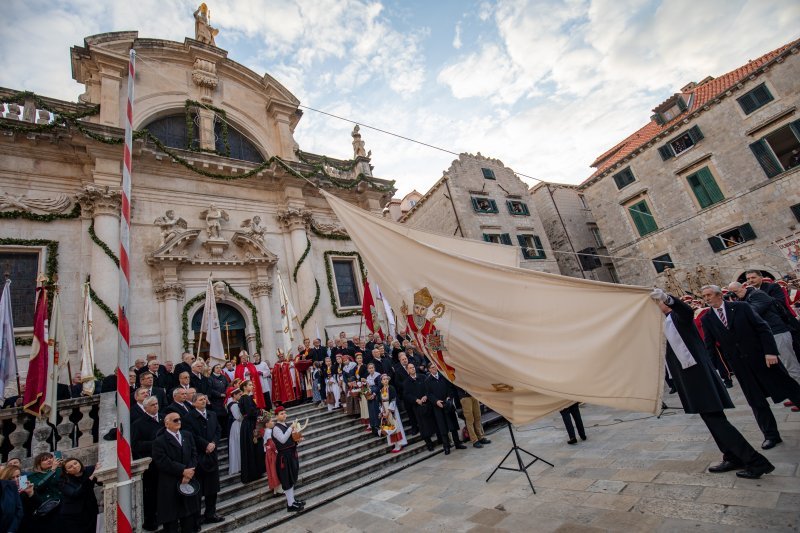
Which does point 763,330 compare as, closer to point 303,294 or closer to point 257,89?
point 303,294

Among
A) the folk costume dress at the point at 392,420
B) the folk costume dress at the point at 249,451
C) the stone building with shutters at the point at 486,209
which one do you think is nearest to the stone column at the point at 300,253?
the folk costume dress at the point at 392,420

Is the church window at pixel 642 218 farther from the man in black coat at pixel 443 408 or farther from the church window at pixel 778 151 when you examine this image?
the man in black coat at pixel 443 408

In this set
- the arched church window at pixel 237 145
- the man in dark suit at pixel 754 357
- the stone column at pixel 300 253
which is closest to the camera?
the man in dark suit at pixel 754 357

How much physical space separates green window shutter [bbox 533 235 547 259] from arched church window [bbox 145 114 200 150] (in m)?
22.3

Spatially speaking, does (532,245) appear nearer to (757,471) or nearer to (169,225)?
(169,225)

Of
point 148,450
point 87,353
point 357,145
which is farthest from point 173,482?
point 357,145

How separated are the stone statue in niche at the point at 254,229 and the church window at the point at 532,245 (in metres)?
18.3

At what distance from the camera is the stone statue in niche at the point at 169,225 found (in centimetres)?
1345

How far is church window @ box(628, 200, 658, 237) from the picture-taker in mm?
23812

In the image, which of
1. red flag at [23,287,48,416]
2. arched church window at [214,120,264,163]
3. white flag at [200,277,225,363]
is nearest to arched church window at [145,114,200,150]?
arched church window at [214,120,264,163]

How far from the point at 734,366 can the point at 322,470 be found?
7.12m

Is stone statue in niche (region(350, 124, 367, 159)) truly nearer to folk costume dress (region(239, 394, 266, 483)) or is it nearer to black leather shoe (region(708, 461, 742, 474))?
folk costume dress (region(239, 394, 266, 483))

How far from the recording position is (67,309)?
11.1m

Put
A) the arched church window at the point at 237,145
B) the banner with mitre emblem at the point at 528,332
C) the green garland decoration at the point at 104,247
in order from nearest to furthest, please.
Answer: the banner with mitre emblem at the point at 528,332, the green garland decoration at the point at 104,247, the arched church window at the point at 237,145
